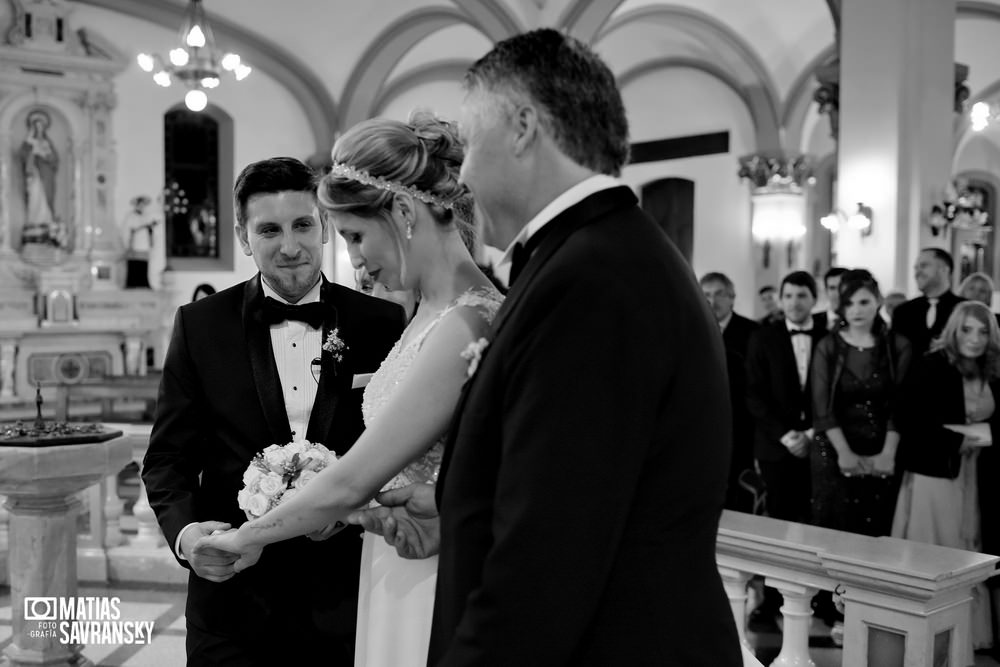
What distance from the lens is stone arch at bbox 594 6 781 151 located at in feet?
45.0

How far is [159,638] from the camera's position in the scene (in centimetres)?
428

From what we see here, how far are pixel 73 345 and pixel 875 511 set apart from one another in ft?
37.0

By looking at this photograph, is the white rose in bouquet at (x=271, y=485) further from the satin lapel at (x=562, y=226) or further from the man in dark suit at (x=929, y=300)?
the man in dark suit at (x=929, y=300)

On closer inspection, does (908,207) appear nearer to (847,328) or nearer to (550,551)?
(847,328)

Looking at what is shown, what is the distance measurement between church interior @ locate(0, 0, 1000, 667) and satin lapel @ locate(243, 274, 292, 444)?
6.51 m

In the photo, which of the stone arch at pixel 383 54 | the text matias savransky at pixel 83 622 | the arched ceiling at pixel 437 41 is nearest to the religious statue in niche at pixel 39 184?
the arched ceiling at pixel 437 41

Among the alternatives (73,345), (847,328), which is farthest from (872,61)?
(73,345)

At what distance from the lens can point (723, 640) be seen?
121 cm

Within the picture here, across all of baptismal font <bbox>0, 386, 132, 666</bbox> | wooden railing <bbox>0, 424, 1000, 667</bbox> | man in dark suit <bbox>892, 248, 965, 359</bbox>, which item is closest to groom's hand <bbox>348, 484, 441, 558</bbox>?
wooden railing <bbox>0, 424, 1000, 667</bbox>

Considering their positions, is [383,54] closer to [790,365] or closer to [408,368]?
[790,365]

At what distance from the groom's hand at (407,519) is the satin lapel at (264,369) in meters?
0.49

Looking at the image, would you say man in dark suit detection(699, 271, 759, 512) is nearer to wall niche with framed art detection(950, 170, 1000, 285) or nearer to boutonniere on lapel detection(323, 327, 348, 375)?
boutonniere on lapel detection(323, 327, 348, 375)

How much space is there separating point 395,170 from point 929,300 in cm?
499

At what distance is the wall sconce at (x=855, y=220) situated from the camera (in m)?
9.00
